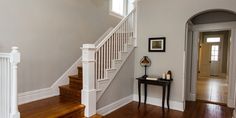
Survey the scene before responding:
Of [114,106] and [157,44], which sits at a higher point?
[157,44]

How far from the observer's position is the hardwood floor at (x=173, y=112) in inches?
137

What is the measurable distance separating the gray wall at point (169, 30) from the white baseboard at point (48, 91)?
1.79 m

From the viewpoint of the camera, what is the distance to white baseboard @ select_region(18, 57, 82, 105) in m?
3.04

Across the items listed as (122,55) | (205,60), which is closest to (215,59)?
(205,60)

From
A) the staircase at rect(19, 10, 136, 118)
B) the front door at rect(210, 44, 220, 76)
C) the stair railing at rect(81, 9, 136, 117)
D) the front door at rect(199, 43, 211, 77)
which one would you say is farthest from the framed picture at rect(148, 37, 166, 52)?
the front door at rect(210, 44, 220, 76)

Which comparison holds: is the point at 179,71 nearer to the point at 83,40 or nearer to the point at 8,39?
the point at 83,40

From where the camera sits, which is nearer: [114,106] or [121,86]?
[114,106]

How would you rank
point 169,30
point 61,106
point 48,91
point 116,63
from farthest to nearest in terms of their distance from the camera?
point 169,30 < point 116,63 < point 48,91 < point 61,106

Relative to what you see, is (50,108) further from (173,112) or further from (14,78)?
(173,112)

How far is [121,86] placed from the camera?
13.2 feet

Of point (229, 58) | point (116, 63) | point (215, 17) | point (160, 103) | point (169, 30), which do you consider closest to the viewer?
point (116, 63)

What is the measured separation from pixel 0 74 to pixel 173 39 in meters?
3.51

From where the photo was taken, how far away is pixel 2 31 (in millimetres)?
2709

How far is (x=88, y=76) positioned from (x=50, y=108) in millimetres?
839
